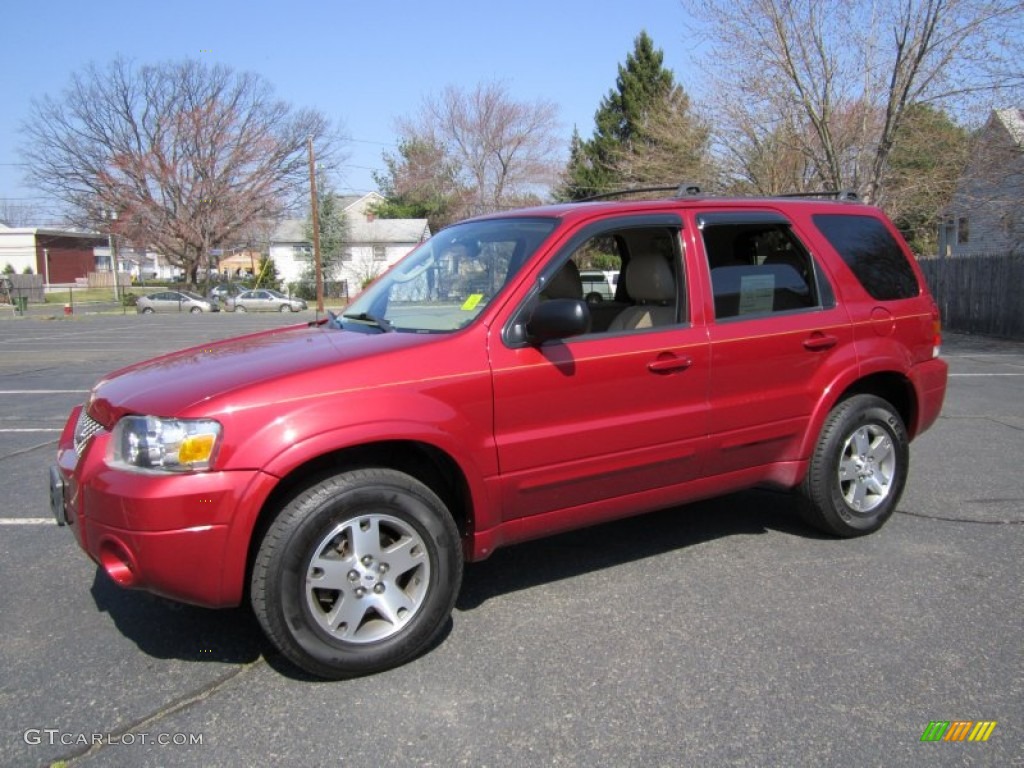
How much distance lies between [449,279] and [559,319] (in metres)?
0.91

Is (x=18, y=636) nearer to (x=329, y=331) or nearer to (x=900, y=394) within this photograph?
(x=329, y=331)

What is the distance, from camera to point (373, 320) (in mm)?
3971

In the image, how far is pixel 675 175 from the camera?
25.7m

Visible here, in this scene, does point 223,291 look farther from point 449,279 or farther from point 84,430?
point 84,430

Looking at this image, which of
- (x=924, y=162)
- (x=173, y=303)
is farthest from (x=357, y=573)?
(x=173, y=303)

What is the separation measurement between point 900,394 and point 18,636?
4692 millimetres

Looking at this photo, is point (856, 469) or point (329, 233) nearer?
point (856, 469)

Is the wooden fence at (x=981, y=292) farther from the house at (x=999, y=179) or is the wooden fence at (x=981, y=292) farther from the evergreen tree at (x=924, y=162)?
the evergreen tree at (x=924, y=162)

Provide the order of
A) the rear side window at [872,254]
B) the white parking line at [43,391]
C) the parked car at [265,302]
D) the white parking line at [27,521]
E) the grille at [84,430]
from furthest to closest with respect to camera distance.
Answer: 1. the parked car at [265,302]
2. the white parking line at [43,391]
3. the white parking line at [27,521]
4. the rear side window at [872,254]
5. the grille at [84,430]

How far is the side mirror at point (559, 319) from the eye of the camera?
3336mm

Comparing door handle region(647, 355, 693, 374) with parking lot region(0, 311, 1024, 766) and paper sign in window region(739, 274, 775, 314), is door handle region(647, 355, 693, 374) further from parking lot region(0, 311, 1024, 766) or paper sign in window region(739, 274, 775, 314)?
parking lot region(0, 311, 1024, 766)

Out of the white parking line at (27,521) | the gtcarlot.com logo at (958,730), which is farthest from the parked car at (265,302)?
the gtcarlot.com logo at (958,730)

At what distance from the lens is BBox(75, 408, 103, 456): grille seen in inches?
129

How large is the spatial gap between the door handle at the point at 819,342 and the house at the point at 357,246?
55992 mm
